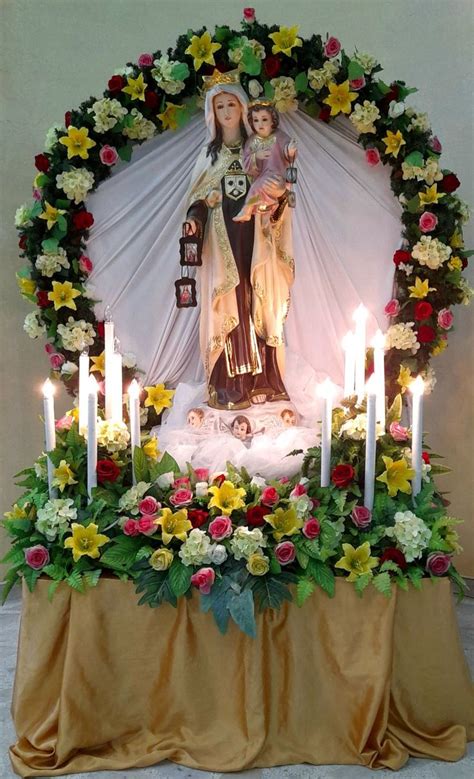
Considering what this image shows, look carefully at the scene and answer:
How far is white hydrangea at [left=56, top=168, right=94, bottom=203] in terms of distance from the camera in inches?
148

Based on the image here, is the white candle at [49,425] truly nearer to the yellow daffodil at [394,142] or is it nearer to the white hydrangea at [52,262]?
the white hydrangea at [52,262]

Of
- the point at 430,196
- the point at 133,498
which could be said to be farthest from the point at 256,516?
the point at 430,196

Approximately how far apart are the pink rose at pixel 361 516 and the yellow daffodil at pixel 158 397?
1379mm

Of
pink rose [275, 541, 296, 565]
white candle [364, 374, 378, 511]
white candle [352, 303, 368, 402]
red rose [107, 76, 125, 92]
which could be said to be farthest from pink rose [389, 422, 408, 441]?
red rose [107, 76, 125, 92]

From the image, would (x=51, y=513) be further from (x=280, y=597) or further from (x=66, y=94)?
(x=66, y=94)

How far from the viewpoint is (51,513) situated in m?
2.77

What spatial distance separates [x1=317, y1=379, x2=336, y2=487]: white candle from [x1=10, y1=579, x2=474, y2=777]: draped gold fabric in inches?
14.7

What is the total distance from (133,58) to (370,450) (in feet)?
9.09

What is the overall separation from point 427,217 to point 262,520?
5.39 ft

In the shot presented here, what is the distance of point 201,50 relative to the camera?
3635mm

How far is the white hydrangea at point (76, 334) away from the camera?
381cm

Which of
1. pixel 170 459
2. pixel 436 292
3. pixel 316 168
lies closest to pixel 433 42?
pixel 316 168

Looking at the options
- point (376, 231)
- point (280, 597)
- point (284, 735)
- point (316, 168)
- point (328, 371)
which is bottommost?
point (284, 735)

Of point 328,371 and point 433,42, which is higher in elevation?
point 433,42
